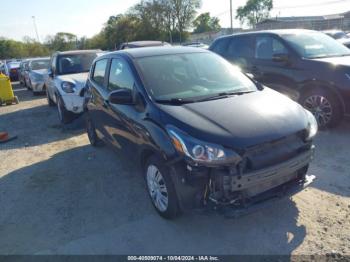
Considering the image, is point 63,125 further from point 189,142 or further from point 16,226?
point 189,142

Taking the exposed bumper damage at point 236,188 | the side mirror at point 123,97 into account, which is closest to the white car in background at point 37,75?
the side mirror at point 123,97

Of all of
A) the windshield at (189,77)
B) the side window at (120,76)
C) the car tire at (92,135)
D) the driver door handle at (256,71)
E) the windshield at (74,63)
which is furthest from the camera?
the windshield at (74,63)

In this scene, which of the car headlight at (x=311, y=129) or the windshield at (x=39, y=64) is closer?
the car headlight at (x=311, y=129)

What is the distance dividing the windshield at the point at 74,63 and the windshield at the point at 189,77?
5.23m

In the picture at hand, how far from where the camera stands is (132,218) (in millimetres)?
3473

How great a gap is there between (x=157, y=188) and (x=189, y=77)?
1.46 metres

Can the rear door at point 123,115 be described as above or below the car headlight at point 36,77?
above

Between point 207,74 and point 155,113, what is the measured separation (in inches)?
45.8

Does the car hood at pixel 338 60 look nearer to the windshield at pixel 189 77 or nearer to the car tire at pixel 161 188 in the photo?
the windshield at pixel 189 77

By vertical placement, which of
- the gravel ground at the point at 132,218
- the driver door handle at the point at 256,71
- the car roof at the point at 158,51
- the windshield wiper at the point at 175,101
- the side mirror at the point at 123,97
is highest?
the car roof at the point at 158,51

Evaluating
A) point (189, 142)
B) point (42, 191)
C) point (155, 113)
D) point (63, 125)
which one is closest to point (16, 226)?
point (42, 191)

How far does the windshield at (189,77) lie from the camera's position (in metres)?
3.54

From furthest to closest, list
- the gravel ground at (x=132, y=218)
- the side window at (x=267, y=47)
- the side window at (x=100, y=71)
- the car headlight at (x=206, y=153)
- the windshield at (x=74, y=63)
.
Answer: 1. the windshield at (x=74, y=63)
2. the side window at (x=267, y=47)
3. the side window at (x=100, y=71)
4. the gravel ground at (x=132, y=218)
5. the car headlight at (x=206, y=153)

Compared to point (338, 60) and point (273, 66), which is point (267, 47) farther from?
point (338, 60)
